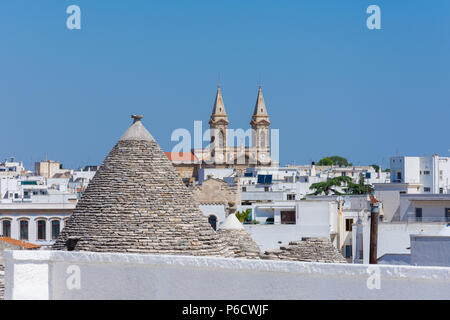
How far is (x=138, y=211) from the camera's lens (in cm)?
1410

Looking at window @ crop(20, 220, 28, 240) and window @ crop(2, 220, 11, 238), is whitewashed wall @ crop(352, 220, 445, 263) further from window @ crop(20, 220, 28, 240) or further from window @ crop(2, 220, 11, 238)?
window @ crop(2, 220, 11, 238)

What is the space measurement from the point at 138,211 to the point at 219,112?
484ft

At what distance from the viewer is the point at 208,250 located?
45.5ft

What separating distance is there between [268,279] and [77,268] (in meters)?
2.37

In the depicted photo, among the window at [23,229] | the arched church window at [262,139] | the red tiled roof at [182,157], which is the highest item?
the arched church window at [262,139]

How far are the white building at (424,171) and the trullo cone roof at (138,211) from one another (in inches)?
1697

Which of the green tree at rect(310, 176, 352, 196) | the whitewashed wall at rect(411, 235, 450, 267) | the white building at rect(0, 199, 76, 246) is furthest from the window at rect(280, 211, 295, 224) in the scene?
the green tree at rect(310, 176, 352, 196)

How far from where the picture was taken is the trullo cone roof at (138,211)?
13.8 metres

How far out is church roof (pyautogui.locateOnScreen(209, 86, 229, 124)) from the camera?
6348 inches

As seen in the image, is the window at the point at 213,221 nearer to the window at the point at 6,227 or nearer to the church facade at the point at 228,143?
the window at the point at 6,227

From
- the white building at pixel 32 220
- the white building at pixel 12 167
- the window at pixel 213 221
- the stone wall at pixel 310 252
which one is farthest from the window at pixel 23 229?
the white building at pixel 12 167

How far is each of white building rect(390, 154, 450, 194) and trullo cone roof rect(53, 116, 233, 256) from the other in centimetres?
4310
